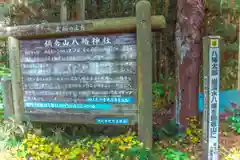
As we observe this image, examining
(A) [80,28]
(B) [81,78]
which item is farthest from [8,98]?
(A) [80,28]

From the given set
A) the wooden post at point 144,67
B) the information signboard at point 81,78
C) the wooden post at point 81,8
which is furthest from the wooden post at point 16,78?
the wooden post at point 81,8

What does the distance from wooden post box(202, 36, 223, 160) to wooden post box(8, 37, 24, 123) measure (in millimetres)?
2844

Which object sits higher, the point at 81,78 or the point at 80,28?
the point at 80,28

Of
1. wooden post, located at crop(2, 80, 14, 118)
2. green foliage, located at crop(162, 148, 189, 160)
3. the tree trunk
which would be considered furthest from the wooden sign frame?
the tree trunk

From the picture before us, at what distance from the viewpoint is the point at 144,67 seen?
3209 millimetres

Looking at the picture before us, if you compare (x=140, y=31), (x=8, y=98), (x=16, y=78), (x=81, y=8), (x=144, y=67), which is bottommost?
(x=8, y=98)

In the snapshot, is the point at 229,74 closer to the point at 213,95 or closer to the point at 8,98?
the point at 213,95

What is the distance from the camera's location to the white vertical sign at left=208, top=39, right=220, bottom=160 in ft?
9.12

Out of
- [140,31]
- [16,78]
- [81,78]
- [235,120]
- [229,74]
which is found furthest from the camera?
[229,74]

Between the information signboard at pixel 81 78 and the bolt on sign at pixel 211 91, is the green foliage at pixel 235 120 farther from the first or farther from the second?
the information signboard at pixel 81 78

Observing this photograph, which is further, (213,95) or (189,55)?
(189,55)

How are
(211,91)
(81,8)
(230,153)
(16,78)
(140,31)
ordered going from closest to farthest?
(211,91)
(140,31)
(230,153)
(16,78)
(81,8)

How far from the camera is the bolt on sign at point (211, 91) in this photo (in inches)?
109

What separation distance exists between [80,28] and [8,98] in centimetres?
184
